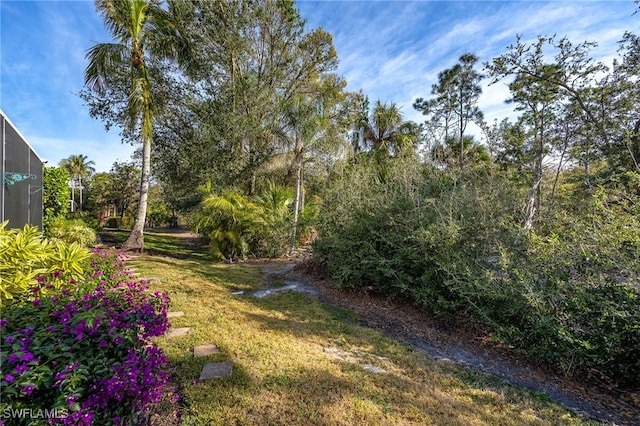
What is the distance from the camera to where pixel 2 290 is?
1709 millimetres

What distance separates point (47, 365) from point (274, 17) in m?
13.4

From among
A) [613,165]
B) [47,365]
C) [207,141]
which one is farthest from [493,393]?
[207,141]

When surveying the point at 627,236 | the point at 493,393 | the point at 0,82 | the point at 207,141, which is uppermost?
the point at 207,141

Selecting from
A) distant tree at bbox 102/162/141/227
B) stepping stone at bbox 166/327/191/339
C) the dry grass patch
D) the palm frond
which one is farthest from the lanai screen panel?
distant tree at bbox 102/162/141/227

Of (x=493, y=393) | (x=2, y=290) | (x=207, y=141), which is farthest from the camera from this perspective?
(x=207, y=141)

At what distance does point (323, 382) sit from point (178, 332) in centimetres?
183

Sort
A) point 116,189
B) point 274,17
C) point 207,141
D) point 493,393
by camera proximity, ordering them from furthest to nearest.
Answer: point 116,189 → point 274,17 → point 207,141 → point 493,393

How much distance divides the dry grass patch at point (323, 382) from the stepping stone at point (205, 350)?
70 mm

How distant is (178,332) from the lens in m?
3.17

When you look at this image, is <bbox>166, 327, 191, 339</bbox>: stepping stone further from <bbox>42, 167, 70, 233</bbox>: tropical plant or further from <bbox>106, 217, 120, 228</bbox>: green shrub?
<bbox>106, 217, 120, 228</bbox>: green shrub

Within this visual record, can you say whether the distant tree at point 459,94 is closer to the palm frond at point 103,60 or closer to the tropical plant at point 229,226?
the tropical plant at point 229,226

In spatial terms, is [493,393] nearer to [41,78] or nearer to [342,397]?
[342,397]

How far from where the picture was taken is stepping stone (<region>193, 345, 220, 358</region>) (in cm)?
273

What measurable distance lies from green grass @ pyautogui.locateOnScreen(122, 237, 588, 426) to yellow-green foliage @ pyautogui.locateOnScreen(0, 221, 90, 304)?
118cm
